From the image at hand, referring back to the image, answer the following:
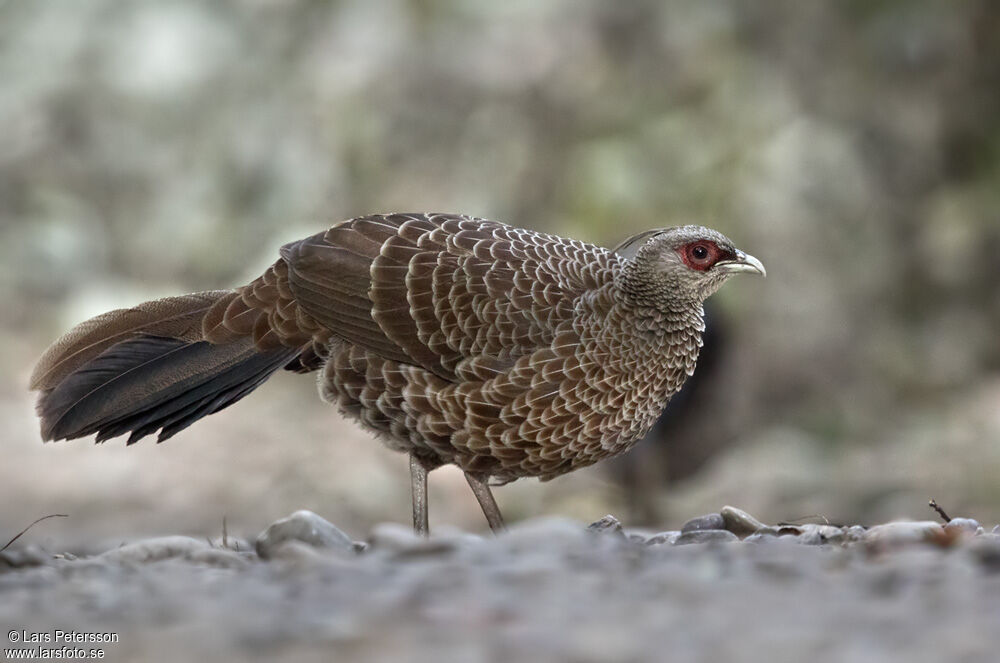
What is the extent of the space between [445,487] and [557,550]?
6.03m

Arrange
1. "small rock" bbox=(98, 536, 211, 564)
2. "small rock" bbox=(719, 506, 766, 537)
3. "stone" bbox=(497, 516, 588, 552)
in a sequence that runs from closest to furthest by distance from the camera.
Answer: "stone" bbox=(497, 516, 588, 552), "small rock" bbox=(98, 536, 211, 564), "small rock" bbox=(719, 506, 766, 537)

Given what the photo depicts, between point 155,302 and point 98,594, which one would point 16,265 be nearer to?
point 155,302

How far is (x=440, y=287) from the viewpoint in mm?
3766

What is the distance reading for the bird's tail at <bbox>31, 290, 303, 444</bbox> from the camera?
12.4 feet

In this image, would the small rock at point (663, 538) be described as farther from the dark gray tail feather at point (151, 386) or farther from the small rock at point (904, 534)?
Result: the dark gray tail feather at point (151, 386)

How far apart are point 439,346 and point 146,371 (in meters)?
1.00

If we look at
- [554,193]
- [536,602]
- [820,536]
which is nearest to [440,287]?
[820,536]

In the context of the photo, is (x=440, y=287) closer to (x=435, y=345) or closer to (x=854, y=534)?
(x=435, y=345)

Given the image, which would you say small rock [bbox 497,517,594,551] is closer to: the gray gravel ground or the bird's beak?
the gray gravel ground

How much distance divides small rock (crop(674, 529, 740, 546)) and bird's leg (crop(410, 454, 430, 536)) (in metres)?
0.85

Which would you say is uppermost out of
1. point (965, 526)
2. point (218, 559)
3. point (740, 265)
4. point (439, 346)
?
point (740, 265)

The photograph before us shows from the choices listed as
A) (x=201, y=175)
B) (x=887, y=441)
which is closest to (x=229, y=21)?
(x=201, y=175)

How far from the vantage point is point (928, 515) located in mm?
7250

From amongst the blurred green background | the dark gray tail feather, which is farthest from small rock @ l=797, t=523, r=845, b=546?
the blurred green background
